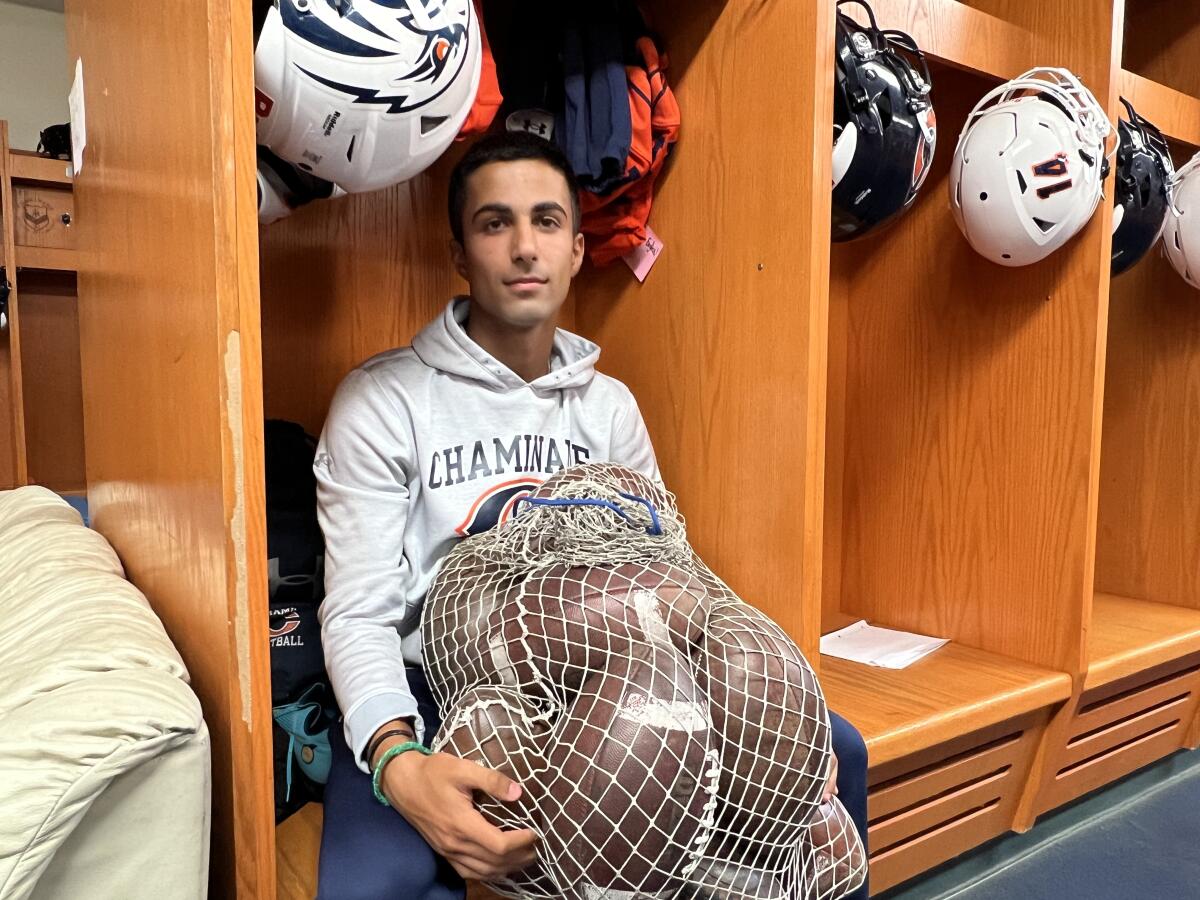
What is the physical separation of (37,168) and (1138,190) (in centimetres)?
418

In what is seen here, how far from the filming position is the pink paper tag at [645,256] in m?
1.49

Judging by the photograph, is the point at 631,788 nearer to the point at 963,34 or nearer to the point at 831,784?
the point at 831,784

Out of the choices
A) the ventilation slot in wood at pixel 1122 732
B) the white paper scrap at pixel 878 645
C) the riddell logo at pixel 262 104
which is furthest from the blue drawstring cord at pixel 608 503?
the ventilation slot in wood at pixel 1122 732

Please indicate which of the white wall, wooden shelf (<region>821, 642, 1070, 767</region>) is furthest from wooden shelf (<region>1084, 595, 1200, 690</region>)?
the white wall

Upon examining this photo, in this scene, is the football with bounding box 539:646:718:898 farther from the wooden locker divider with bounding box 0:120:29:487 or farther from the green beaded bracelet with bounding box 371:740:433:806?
the wooden locker divider with bounding box 0:120:29:487

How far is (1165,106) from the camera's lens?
6.43 feet

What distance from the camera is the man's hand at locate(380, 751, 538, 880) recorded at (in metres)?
0.79

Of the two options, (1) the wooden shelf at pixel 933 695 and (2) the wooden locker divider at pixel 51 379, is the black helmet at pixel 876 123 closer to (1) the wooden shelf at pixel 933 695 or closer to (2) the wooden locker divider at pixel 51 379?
(1) the wooden shelf at pixel 933 695

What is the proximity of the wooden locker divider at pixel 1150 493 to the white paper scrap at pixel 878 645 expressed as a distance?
0.37m

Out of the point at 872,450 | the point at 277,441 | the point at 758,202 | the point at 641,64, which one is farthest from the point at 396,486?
the point at 872,450

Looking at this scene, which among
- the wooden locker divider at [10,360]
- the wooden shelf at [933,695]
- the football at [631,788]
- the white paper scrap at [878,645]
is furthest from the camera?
the wooden locker divider at [10,360]

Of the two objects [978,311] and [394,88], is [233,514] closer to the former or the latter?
[394,88]

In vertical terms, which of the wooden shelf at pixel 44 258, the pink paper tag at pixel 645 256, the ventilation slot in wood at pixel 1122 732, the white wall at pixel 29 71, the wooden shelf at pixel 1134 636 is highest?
the white wall at pixel 29 71

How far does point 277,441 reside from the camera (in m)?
1.22
